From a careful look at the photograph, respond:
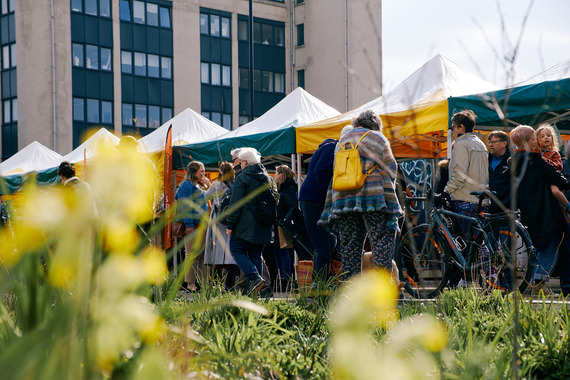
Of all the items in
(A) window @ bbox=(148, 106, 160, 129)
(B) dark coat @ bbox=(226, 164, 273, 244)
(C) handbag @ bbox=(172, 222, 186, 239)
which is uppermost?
(A) window @ bbox=(148, 106, 160, 129)

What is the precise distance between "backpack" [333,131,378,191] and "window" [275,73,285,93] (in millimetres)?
35725

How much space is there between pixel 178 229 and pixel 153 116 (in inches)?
1143

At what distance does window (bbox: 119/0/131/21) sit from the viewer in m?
36.4

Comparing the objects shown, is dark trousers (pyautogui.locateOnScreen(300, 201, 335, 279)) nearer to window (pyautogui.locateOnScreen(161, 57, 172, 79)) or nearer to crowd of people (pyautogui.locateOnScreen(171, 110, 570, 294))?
crowd of people (pyautogui.locateOnScreen(171, 110, 570, 294))

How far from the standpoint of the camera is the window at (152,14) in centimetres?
3750

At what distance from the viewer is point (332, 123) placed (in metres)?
8.90

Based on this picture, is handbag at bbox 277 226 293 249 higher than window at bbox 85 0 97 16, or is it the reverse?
window at bbox 85 0 97 16

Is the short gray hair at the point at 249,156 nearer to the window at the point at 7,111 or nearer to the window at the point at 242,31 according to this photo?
the window at the point at 7,111

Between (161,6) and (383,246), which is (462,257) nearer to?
(383,246)

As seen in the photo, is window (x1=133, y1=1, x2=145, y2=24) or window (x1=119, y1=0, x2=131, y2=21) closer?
window (x1=119, y1=0, x2=131, y2=21)

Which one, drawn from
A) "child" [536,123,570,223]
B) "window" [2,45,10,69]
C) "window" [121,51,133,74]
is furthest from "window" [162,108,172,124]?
"child" [536,123,570,223]

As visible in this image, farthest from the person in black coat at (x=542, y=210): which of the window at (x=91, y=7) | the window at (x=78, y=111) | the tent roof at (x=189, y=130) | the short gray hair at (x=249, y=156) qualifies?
the window at (x=91, y=7)

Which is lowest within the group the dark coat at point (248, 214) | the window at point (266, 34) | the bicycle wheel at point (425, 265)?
the bicycle wheel at point (425, 265)

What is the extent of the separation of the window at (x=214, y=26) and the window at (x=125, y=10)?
5.10 meters
